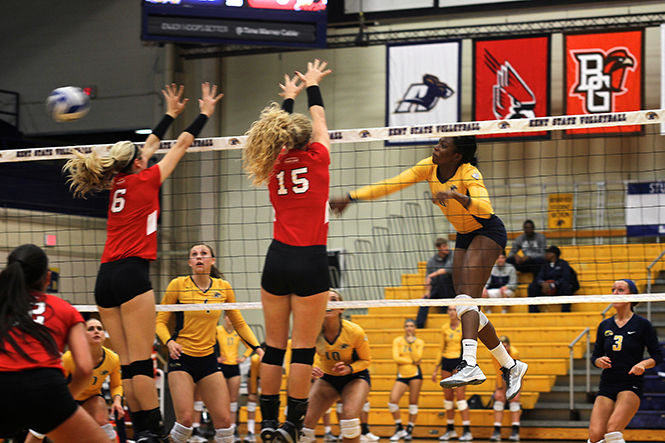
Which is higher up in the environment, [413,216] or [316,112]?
[316,112]

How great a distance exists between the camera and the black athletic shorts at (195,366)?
8.75 meters

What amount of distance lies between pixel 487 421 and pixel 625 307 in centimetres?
604

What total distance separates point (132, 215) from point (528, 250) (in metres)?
11.9

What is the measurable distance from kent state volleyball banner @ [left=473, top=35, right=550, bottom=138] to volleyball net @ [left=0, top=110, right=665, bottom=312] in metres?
0.54

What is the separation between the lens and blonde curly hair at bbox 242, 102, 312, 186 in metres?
5.95

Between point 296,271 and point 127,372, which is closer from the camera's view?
point 296,271

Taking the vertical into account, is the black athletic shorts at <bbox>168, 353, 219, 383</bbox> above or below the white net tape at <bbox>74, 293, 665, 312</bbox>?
below

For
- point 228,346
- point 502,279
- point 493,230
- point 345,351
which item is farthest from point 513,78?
point 493,230

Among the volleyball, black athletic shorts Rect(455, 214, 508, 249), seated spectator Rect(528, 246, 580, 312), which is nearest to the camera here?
black athletic shorts Rect(455, 214, 508, 249)

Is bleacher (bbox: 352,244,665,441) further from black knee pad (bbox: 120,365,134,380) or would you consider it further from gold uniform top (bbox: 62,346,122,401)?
black knee pad (bbox: 120,365,134,380)

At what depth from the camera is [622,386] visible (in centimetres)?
949

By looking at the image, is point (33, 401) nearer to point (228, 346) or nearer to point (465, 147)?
point (465, 147)

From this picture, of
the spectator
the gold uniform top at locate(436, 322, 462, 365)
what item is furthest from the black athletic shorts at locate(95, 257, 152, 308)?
the spectator

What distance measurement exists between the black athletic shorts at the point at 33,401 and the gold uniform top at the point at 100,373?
4330mm
